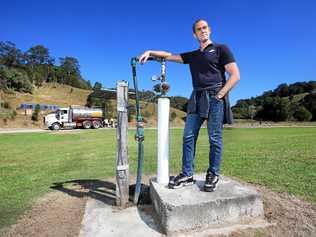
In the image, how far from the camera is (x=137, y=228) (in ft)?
10.1

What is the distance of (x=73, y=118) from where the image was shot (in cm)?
3419

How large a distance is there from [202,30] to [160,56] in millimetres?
594

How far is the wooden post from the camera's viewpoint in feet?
12.3

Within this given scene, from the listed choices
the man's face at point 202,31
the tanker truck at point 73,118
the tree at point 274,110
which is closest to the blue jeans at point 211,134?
the man's face at point 202,31

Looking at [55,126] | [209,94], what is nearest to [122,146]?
[209,94]

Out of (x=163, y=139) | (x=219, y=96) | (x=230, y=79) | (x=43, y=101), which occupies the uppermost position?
(x=43, y=101)

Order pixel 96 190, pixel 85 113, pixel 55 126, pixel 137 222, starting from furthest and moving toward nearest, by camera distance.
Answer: pixel 85 113 < pixel 55 126 < pixel 96 190 < pixel 137 222

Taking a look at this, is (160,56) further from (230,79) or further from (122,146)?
(122,146)

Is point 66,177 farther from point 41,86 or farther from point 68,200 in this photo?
point 41,86

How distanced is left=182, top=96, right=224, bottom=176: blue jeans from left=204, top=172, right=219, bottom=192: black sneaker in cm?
4

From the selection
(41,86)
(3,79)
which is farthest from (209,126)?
(41,86)

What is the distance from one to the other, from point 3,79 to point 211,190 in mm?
66833

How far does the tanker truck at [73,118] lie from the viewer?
1307 inches

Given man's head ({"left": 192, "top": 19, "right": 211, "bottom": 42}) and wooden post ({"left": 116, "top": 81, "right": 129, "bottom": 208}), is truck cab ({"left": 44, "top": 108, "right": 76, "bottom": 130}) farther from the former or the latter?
man's head ({"left": 192, "top": 19, "right": 211, "bottom": 42})
